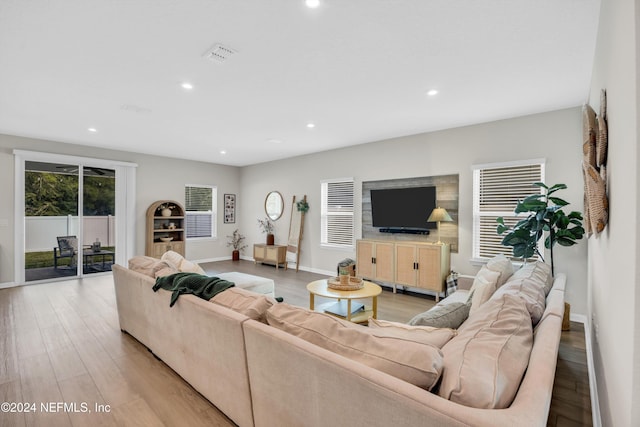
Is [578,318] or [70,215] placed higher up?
[70,215]

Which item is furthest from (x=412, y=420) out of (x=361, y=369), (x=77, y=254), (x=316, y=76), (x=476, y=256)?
(x=77, y=254)

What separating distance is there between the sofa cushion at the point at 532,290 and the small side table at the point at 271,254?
5.11 meters

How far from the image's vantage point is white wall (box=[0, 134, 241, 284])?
514cm

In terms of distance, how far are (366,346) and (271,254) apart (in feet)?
19.6

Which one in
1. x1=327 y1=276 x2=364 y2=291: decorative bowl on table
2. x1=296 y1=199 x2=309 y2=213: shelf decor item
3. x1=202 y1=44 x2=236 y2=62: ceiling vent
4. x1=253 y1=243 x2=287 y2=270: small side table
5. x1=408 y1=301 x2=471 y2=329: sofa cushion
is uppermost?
x1=202 y1=44 x2=236 y2=62: ceiling vent

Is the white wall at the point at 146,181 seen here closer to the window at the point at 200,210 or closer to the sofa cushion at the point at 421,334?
the window at the point at 200,210

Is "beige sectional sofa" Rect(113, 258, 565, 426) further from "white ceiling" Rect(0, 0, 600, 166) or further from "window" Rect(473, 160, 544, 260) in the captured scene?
"window" Rect(473, 160, 544, 260)

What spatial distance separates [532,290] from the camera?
192 centimetres

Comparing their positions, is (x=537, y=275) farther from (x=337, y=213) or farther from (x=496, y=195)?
(x=337, y=213)

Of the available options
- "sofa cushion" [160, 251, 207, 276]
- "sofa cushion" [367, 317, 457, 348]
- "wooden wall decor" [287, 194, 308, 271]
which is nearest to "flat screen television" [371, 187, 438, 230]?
"wooden wall decor" [287, 194, 308, 271]

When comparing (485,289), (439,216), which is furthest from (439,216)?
(485,289)

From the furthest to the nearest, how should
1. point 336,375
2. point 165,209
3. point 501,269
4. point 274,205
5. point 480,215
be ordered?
point 274,205
point 165,209
point 480,215
point 501,269
point 336,375

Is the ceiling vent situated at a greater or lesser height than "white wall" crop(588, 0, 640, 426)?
greater

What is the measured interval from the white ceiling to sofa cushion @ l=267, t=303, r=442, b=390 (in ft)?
6.16
